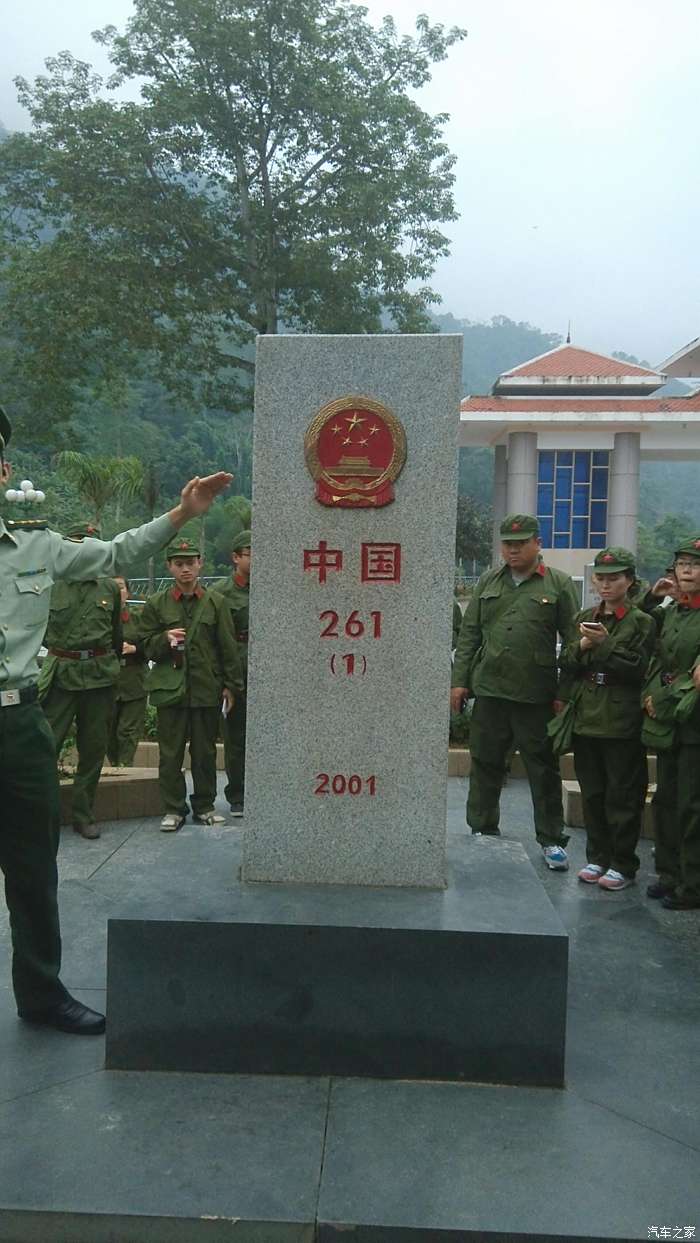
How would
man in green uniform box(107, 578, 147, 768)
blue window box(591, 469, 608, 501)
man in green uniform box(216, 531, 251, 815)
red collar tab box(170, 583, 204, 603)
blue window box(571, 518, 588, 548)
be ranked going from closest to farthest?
red collar tab box(170, 583, 204, 603) → man in green uniform box(216, 531, 251, 815) → man in green uniform box(107, 578, 147, 768) → blue window box(591, 469, 608, 501) → blue window box(571, 518, 588, 548)

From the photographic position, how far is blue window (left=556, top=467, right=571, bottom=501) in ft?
61.5

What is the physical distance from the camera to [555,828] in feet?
15.5

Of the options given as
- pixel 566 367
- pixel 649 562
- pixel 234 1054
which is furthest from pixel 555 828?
pixel 649 562

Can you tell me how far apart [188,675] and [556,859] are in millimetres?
2169

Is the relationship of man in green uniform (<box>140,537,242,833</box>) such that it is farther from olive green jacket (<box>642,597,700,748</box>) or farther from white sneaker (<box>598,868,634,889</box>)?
olive green jacket (<box>642,597,700,748</box>)

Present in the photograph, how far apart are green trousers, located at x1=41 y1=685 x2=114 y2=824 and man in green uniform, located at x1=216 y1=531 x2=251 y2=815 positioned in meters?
0.83

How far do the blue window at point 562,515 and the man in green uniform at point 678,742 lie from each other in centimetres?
1472

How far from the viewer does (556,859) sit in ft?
15.2

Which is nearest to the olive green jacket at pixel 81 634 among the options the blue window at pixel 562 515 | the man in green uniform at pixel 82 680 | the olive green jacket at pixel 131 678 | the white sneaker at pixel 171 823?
the man in green uniform at pixel 82 680

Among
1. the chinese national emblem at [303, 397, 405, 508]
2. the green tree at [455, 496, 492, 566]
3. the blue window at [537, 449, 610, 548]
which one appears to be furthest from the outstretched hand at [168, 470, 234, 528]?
the green tree at [455, 496, 492, 566]

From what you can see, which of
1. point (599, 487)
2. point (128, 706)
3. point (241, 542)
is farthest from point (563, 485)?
point (241, 542)

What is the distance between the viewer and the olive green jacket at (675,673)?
13.5 ft

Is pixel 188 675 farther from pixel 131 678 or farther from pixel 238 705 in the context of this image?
pixel 131 678

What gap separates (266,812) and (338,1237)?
49.3 inches
